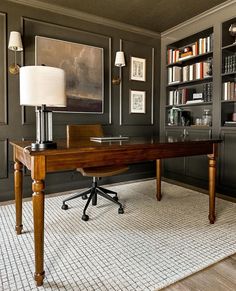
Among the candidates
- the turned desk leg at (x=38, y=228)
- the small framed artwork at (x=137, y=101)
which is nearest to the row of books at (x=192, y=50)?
the small framed artwork at (x=137, y=101)

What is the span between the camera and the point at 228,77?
3.00 m

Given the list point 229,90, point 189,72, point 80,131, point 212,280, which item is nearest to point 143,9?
point 189,72

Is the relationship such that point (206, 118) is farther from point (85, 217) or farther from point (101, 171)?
point (85, 217)

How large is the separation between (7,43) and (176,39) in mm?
2442

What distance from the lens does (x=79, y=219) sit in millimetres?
2285

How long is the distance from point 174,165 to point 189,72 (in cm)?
146

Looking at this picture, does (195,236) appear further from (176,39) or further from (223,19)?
(176,39)

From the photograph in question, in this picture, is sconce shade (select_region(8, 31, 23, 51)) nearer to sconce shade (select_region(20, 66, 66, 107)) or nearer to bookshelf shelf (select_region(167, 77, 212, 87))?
sconce shade (select_region(20, 66, 66, 107))

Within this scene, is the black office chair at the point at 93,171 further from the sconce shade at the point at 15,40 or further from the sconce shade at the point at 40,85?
the sconce shade at the point at 15,40

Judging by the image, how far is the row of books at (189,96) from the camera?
319 cm

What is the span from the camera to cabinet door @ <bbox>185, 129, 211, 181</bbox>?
323 cm

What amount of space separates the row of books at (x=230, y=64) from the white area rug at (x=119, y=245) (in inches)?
64.6

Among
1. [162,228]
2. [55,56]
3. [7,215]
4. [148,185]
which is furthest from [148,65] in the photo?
[7,215]

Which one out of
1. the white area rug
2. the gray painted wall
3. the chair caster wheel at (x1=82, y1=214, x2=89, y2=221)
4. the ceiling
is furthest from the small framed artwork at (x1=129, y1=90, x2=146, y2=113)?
the chair caster wheel at (x1=82, y1=214, x2=89, y2=221)
